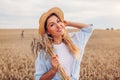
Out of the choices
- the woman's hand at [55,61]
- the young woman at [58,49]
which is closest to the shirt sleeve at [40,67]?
the young woman at [58,49]

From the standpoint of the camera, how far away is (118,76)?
6.57m

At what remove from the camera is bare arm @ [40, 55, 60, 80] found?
2.52 metres

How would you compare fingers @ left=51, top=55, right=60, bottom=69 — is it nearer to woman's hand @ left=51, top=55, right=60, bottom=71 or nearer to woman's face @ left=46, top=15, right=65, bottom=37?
woman's hand @ left=51, top=55, right=60, bottom=71

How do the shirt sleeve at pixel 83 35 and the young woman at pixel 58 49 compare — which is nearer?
the young woman at pixel 58 49

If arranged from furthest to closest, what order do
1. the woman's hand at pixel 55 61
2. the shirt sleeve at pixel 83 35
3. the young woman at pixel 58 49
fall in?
the shirt sleeve at pixel 83 35
the young woman at pixel 58 49
the woman's hand at pixel 55 61

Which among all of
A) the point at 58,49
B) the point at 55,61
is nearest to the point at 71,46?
the point at 58,49

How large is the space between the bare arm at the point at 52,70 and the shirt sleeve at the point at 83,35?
29 cm

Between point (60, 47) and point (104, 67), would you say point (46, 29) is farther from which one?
point (104, 67)

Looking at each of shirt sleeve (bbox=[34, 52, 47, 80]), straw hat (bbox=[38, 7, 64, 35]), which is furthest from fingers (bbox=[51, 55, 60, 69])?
straw hat (bbox=[38, 7, 64, 35])

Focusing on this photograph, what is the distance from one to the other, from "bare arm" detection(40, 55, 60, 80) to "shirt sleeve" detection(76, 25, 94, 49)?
286 mm

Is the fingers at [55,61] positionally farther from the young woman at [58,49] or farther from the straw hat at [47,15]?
the straw hat at [47,15]

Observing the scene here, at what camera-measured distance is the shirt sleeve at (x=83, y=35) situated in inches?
109

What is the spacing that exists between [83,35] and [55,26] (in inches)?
9.0

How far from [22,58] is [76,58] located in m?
5.18
